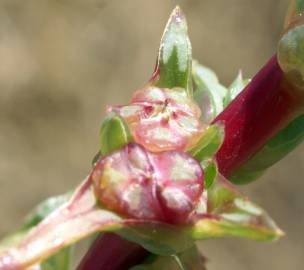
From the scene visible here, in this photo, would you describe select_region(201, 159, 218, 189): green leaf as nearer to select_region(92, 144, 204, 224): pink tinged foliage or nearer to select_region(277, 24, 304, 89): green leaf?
select_region(92, 144, 204, 224): pink tinged foliage

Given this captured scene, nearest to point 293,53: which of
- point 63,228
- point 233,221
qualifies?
point 233,221

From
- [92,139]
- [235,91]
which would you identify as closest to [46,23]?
[92,139]

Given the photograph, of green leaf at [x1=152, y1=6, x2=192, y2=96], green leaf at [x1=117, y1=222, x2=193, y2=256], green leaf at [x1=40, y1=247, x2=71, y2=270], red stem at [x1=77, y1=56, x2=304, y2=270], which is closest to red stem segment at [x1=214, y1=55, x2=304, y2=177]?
red stem at [x1=77, y1=56, x2=304, y2=270]

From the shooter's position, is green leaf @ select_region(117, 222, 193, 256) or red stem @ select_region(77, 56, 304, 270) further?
red stem @ select_region(77, 56, 304, 270)

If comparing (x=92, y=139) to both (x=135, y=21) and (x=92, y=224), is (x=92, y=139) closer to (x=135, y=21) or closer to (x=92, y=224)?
(x=135, y=21)

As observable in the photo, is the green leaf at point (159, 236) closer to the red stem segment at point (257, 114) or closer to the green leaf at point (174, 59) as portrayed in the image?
the red stem segment at point (257, 114)

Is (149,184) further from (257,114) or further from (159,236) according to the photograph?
(257,114)
